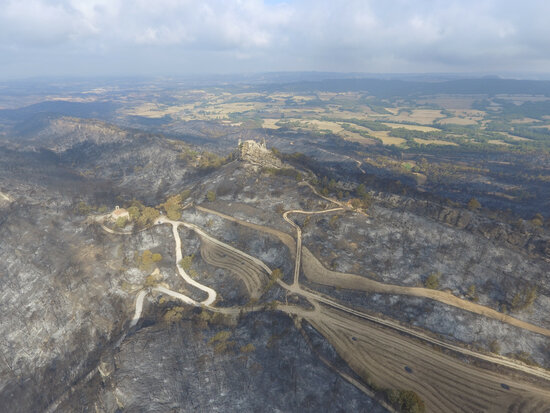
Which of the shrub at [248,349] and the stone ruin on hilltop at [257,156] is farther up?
the stone ruin on hilltop at [257,156]

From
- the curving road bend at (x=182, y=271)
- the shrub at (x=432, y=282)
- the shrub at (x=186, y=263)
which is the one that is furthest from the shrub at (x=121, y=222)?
the shrub at (x=432, y=282)

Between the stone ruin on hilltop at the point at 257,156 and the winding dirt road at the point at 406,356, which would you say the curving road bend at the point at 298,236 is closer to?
the winding dirt road at the point at 406,356

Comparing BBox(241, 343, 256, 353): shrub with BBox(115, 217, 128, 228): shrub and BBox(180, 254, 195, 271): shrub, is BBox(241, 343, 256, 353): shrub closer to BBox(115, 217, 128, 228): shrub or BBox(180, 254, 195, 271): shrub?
BBox(180, 254, 195, 271): shrub

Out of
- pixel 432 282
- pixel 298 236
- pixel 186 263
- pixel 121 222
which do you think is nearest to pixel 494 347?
pixel 432 282

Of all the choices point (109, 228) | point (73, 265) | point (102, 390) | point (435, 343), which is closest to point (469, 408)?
point (435, 343)

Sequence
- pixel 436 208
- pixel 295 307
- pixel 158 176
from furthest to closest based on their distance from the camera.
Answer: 1. pixel 158 176
2. pixel 436 208
3. pixel 295 307

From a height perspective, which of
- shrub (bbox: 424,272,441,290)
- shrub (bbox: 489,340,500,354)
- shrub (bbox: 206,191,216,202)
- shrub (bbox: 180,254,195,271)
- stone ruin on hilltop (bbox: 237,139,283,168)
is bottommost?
shrub (bbox: 180,254,195,271)

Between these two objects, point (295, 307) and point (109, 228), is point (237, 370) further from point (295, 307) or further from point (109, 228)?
point (109, 228)

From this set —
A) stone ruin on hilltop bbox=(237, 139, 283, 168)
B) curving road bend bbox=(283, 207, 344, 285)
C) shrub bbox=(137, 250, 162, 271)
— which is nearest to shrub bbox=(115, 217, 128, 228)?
shrub bbox=(137, 250, 162, 271)

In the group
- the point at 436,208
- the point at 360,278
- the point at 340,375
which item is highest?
the point at 436,208
